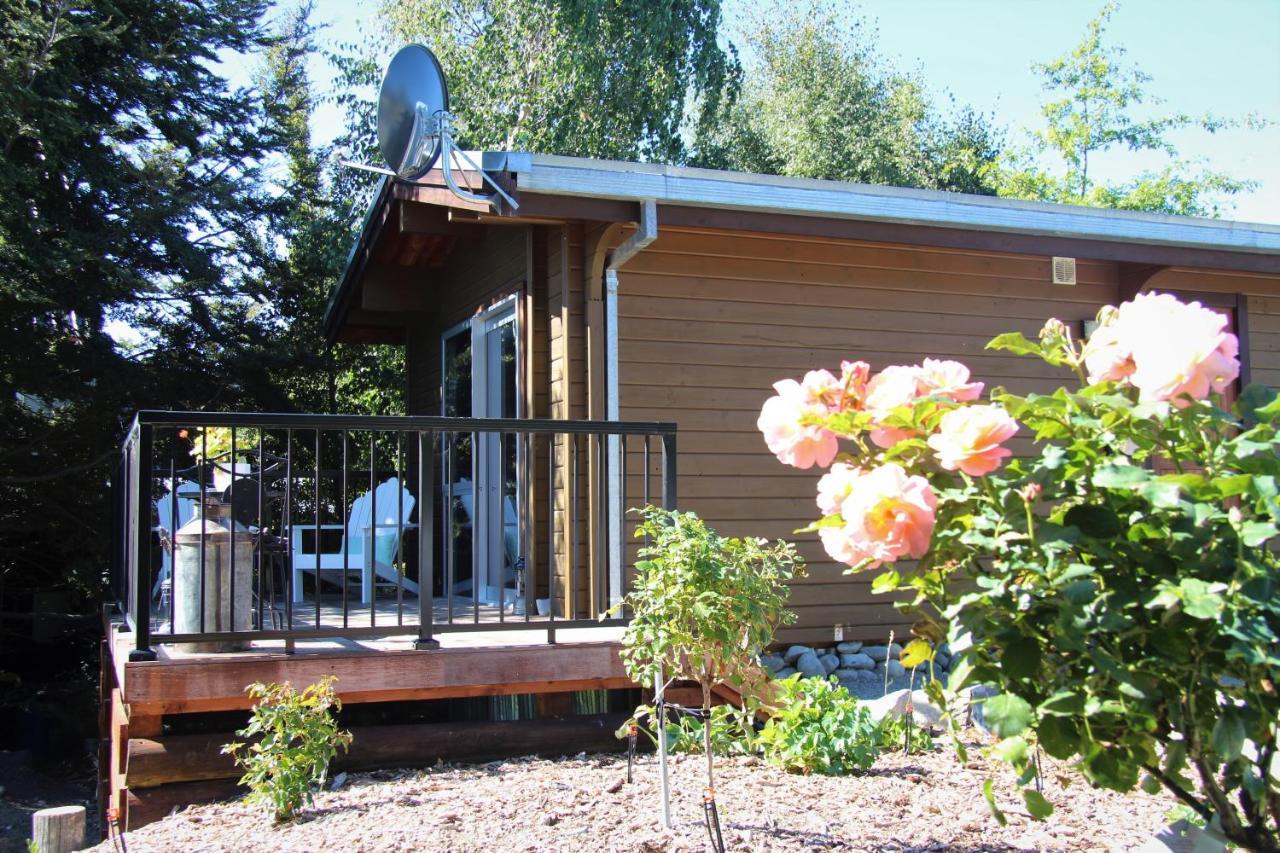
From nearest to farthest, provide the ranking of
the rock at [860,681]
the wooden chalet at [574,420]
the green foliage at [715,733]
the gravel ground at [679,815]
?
the gravel ground at [679,815] → the green foliage at [715,733] → the wooden chalet at [574,420] → the rock at [860,681]

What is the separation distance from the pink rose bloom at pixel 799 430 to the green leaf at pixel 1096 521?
41 centimetres

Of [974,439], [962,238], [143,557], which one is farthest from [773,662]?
[974,439]

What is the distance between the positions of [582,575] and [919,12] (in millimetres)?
24996

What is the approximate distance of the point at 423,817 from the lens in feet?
12.3

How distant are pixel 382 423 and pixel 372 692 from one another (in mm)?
1111

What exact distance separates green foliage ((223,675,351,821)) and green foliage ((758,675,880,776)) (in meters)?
1.66

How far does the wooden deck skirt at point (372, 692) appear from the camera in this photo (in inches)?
168

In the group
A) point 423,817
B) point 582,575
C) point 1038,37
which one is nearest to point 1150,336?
point 423,817

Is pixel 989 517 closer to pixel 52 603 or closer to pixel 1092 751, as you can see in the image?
pixel 1092 751

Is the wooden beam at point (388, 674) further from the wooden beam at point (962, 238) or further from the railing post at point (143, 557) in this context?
the wooden beam at point (962, 238)

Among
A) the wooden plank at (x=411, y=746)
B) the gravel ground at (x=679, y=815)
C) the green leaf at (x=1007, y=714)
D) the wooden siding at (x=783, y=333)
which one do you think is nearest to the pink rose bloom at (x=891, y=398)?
the green leaf at (x=1007, y=714)

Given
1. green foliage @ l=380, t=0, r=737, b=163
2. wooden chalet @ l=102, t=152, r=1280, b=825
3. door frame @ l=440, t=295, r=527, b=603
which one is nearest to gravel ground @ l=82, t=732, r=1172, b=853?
wooden chalet @ l=102, t=152, r=1280, b=825

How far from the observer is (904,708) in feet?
15.6

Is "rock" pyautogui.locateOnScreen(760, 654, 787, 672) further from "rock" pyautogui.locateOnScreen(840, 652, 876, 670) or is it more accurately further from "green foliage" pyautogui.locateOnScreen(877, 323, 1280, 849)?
"green foliage" pyautogui.locateOnScreen(877, 323, 1280, 849)
